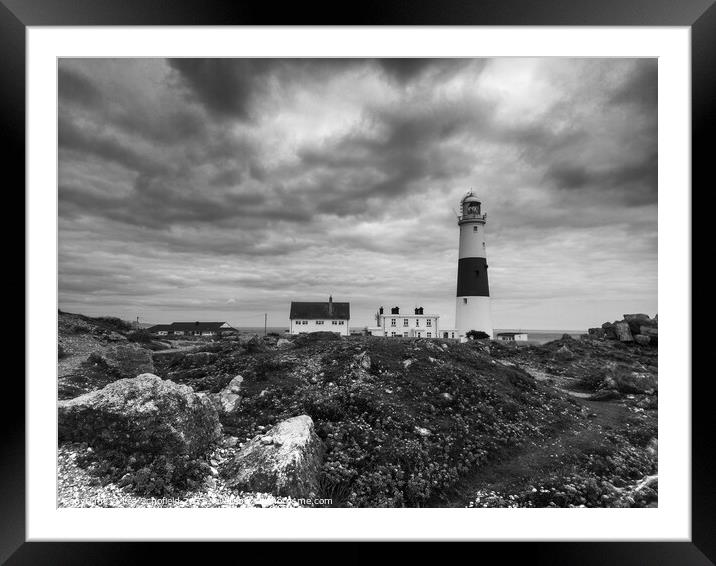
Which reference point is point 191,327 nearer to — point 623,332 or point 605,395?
point 605,395

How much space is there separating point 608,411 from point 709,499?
3364 mm

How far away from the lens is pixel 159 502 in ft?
10.8

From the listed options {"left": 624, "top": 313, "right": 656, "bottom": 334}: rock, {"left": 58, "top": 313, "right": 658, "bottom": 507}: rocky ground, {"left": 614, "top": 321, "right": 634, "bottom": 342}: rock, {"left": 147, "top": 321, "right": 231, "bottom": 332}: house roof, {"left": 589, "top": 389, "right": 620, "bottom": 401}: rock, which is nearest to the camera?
{"left": 58, "top": 313, "right": 658, "bottom": 507}: rocky ground

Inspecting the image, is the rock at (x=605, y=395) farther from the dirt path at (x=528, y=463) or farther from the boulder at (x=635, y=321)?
the boulder at (x=635, y=321)

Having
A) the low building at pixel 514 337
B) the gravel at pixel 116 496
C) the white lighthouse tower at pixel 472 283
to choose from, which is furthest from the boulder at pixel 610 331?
the gravel at pixel 116 496

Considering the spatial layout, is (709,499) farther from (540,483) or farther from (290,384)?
(290,384)

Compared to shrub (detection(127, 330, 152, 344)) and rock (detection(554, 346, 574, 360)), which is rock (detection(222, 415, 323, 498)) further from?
rock (detection(554, 346, 574, 360))

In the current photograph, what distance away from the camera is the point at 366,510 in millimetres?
3410

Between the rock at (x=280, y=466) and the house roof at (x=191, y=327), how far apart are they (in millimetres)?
4876

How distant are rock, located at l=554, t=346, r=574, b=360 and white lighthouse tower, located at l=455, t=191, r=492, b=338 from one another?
2202 mm

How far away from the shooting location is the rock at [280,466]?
3348 millimetres

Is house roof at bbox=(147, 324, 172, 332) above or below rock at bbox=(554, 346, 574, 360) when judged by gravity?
above

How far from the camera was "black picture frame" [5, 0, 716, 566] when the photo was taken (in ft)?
9.16

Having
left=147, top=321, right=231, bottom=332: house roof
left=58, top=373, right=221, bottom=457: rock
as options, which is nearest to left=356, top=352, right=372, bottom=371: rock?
left=58, top=373, right=221, bottom=457: rock
